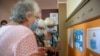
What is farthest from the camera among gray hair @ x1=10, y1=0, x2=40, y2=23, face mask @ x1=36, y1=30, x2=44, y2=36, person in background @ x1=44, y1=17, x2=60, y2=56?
person in background @ x1=44, y1=17, x2=60, y2=56

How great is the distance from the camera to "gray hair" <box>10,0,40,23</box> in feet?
5.52

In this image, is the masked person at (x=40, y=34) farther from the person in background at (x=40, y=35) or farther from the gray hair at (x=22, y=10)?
the gray hair at (x=22, y=10)

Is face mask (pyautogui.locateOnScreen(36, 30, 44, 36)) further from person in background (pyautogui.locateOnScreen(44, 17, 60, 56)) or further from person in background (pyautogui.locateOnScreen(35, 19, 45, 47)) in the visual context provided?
person in background (pyautogui.locateOnScreen(44, 17, 60, 56))

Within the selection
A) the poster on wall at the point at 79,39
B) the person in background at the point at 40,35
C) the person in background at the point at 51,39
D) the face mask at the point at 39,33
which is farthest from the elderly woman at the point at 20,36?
the person in background at the point at 51,39

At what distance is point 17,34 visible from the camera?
1539 millimetres

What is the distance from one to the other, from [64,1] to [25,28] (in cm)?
370

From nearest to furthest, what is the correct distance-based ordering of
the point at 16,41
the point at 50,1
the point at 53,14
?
1. the point at 16,41
2. the point at 53,14
3. the point at 50,1

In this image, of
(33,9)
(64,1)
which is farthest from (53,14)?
(33,9)

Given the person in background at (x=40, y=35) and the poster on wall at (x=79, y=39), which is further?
the person in background at (x=40, y=35)

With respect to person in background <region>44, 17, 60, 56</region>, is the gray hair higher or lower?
higher

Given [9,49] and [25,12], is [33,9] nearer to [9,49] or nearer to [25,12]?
[25,12]

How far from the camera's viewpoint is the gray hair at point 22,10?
1.68m

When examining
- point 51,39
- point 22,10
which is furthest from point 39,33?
point 22,10

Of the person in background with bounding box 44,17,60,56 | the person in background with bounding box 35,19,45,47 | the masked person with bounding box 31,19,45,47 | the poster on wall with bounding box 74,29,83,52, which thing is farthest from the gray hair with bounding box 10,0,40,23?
the person in background with bounding box 44,17,60,56
